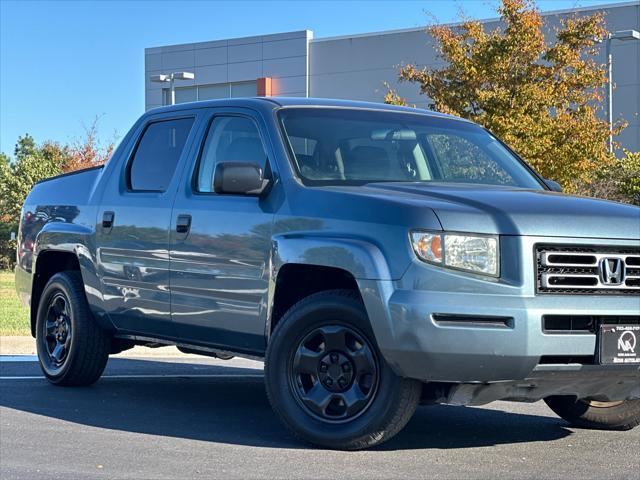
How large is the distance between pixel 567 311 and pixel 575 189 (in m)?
22.9

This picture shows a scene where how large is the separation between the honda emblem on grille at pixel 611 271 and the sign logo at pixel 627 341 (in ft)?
0.86

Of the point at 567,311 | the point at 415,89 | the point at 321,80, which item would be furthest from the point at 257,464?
the point at 321,80

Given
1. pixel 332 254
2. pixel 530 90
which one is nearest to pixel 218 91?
pixel 530 90

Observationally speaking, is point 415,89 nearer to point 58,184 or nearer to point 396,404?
point 58,184

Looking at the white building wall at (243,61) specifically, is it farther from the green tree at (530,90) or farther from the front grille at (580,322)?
the front grille at (580,322)

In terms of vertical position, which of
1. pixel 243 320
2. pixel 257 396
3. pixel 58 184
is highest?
pixel 58 184

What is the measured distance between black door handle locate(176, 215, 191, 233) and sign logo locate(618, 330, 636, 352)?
2706mm

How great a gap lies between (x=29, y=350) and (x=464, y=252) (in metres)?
7.02

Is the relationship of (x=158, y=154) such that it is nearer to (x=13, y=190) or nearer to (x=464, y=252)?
(x=464, y=252)

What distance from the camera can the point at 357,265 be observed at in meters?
6.02

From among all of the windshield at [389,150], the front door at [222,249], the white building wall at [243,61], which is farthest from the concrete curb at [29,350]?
the white building wall at [243,61]

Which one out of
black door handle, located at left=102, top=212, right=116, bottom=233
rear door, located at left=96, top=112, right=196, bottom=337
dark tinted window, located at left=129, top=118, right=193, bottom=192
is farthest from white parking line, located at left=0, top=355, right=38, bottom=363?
dark tinted window, located at left=129, top=118, right=193, bottom=192

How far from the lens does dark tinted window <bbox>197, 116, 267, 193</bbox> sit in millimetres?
7238

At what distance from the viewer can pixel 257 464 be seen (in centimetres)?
590
